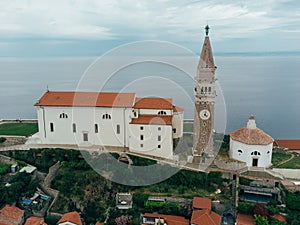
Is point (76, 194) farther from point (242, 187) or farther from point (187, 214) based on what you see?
point (242, 187)

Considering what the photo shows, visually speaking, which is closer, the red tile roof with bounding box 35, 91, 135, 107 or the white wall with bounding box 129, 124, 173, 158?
the white wall with bounding box 129, 124, 173, 158

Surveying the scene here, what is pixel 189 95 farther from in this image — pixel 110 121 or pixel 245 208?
pixel 245 208

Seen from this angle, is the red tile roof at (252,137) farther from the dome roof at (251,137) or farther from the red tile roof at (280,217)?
the red tile roof at (280,217)

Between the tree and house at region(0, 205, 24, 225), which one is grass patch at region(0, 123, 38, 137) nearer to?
house at region(0, 205, 24, 225)

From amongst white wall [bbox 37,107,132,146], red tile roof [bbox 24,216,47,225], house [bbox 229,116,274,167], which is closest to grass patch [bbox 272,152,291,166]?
house [bbox 229,116,274,167]

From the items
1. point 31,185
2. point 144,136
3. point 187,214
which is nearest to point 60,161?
point 31,185

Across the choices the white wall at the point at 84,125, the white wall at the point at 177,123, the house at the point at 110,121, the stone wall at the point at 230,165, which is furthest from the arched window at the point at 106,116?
the stone wall at the point at 230,165

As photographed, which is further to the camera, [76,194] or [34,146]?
[34,146]
